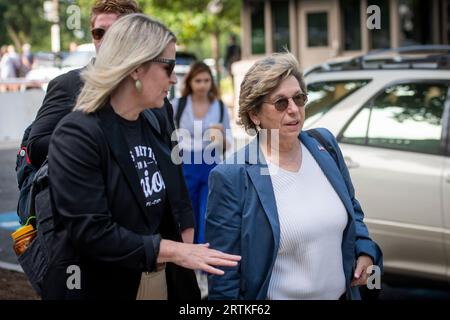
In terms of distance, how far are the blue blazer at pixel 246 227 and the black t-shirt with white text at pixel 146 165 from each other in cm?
22

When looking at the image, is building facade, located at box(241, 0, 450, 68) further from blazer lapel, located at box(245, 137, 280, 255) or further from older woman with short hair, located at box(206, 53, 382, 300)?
blazer lapel, located at box(245, 137, 280, 255)

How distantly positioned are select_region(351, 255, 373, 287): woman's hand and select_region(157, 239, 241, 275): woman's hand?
0.68m

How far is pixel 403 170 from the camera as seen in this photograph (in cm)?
550

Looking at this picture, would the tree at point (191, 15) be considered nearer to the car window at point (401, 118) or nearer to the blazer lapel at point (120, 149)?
the car window at point (401, 118)

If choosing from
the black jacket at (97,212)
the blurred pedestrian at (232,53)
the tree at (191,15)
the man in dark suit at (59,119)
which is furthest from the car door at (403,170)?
the tree at (191,15)

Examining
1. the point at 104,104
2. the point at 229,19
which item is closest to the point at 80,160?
the point at 104,104

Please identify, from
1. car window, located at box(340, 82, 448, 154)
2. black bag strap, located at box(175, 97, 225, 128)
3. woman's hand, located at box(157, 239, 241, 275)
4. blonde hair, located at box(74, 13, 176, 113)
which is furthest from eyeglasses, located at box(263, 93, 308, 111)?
black bag strap, located at box(175, 97, 225, 128)

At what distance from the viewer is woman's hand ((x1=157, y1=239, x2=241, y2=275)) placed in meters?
2.70

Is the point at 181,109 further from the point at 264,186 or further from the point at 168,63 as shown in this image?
the point at 168,63

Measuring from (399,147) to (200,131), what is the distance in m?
2.53

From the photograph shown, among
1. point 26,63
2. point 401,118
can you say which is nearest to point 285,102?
point 401,118

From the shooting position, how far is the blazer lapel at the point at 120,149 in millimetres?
2805

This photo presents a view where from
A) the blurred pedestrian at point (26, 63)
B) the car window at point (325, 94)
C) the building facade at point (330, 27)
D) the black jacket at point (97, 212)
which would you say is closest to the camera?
the black jacket at point (97, 212)

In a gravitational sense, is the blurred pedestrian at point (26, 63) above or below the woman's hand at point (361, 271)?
above
